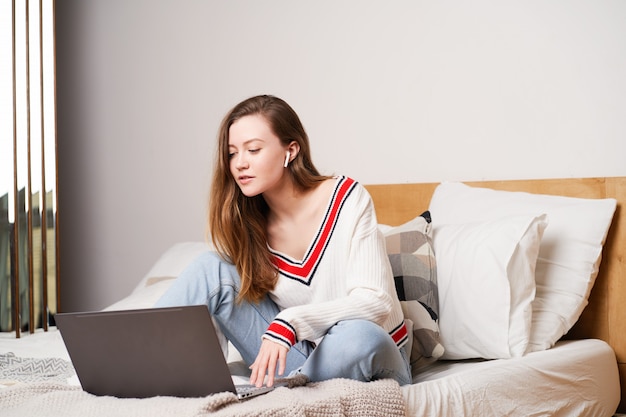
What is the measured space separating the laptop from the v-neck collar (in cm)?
36

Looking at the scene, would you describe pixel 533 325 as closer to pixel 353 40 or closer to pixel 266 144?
pixel 266 144

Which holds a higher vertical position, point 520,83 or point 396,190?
point 520,83

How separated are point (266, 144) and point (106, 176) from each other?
187 centimetres

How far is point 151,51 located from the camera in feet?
10.9

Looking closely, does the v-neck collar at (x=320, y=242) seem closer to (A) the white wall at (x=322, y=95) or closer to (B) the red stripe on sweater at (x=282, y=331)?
(B) the red stripe on sweater at (x=282, y=331)

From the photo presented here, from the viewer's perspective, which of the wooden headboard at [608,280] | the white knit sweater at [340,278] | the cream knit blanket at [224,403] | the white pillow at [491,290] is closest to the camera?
the cream knit blanket at [224,403]

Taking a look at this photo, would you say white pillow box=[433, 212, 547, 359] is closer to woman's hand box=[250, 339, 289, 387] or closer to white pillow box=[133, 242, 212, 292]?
woman's hand box=[250, 339, 289, 387]

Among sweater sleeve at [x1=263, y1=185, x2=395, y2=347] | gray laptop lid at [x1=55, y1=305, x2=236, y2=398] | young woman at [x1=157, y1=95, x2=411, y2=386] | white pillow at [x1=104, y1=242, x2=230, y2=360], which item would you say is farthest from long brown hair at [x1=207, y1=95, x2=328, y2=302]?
white pillow at [x1=104, y1=242, x2=230, y2=360]

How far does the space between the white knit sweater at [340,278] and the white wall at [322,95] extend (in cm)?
82

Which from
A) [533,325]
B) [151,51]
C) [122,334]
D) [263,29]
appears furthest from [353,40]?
[122,334]

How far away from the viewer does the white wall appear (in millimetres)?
2256

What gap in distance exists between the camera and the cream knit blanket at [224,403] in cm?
123

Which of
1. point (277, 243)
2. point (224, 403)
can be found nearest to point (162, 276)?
point (277, 243)

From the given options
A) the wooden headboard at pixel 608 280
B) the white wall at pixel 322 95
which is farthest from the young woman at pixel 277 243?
the white wall at pixel 322 95
